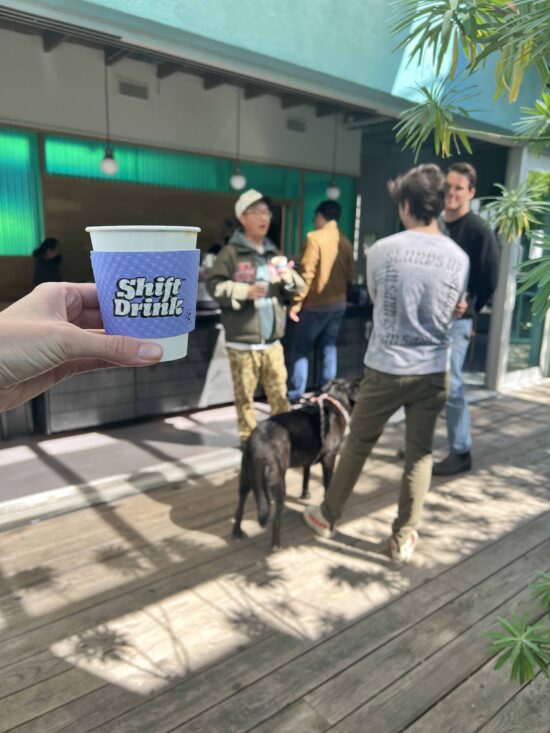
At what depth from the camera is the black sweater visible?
362 cm

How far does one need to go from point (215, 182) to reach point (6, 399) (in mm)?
7532

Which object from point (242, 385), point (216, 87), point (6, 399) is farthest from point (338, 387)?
point (216, 87)

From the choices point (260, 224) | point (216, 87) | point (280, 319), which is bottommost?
point (280, 319)

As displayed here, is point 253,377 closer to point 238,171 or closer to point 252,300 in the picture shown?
point 252,300

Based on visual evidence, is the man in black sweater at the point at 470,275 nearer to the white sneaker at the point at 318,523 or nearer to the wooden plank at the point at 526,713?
the white sneaker at the point at 318,523

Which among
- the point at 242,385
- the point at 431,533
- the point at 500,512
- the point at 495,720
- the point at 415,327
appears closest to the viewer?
the point at 495,720

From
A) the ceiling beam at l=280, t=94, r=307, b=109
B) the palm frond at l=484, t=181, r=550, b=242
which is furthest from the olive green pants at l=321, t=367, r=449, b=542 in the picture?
the ceiling beam at l=280, t=94, r=307, b=109

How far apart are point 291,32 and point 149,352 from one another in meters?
3.23

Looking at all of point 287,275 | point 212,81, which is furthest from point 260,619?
point 212,81

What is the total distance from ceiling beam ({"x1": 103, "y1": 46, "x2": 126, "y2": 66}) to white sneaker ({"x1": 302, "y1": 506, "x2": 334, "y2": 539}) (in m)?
5.38

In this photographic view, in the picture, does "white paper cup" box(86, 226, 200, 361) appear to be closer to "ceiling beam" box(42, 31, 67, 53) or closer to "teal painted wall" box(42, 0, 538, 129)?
"teal painted wall" box(42, 0, 538, 129)

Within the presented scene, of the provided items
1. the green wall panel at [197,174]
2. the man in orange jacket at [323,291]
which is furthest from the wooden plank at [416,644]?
the green wall panel at [197,174]

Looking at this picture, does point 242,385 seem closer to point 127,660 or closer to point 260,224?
point 260,224

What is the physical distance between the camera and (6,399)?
1353 millimetres
